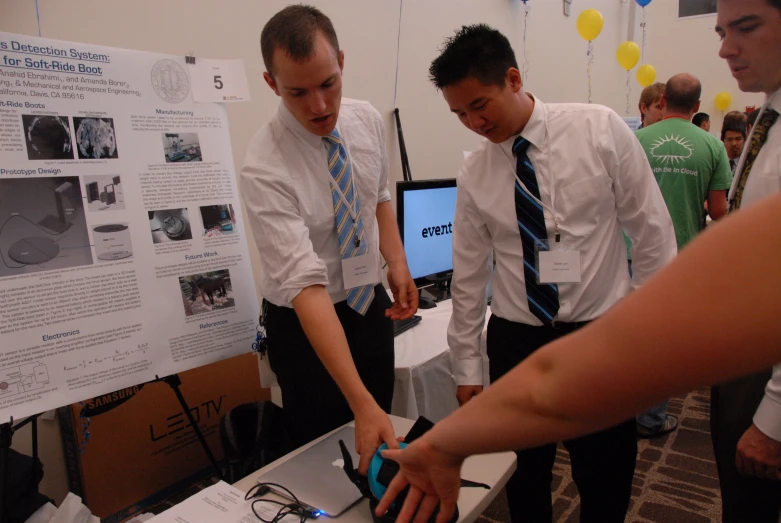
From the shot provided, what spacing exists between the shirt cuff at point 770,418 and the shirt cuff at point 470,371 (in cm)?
71

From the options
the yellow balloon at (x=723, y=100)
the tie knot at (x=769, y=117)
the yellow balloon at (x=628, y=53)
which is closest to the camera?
the tie knot at (x=769, y=117)

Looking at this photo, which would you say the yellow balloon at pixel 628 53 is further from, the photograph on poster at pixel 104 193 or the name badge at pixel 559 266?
the photograph on poster at pixel 104 193

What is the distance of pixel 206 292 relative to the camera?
1645 mm

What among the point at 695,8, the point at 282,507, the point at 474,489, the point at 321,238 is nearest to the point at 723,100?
the point at 695,8

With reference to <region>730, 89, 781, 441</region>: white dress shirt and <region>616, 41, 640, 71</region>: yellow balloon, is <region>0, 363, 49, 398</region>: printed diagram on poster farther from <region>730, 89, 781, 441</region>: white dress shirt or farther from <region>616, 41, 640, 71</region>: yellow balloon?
<region>616, 41, 640, 71</region>: yellow balloon

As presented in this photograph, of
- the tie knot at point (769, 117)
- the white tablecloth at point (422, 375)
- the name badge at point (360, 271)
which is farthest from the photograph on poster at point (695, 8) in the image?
the name badge at point (360, 271)

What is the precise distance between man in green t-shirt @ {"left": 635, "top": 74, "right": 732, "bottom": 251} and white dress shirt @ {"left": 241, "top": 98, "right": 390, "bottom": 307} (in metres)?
1.93

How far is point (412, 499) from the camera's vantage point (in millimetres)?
761

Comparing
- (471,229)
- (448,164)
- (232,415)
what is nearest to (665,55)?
(448,164)

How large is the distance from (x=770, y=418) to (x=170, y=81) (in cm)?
176

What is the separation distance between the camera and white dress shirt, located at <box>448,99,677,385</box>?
1.39 metres

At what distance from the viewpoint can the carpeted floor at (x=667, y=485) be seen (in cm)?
208

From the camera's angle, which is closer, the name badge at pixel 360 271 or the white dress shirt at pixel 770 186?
the white dress shirt at pixel 770 186

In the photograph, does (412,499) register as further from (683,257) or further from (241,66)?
(241,66)
